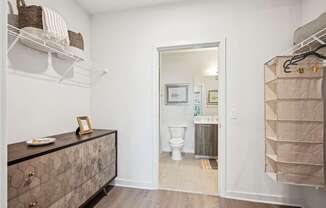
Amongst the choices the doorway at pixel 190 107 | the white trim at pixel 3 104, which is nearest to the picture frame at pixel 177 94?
the doorway at pixel 190 107

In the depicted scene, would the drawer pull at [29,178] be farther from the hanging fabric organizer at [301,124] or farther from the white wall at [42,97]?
the hanging fabric organizer at [301,124]

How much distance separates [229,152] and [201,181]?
807 millimetres

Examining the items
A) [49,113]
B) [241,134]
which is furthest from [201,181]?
[49,113]

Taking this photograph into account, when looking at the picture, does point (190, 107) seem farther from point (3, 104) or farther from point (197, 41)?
point (3, 104)

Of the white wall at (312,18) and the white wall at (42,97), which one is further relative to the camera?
the white wall at (312,18)

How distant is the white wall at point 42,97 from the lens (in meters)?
1.66

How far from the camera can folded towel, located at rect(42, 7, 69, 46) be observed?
1.69 m

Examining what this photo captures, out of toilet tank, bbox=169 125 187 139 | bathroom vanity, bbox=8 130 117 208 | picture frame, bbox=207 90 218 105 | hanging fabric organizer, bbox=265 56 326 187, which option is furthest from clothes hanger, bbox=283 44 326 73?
toilet tank, bbox=169 125 187 139

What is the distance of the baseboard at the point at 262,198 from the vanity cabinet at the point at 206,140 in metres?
1.74

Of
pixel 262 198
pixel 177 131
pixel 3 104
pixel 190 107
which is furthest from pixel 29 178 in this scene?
pixel 190 107

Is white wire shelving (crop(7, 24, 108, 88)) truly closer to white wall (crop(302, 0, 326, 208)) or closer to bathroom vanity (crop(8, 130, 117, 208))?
bathroom vanity (crop(8, 130, 117, 208))

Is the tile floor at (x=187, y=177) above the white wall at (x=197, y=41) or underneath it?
underneath

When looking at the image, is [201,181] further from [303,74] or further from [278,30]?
[278,30]

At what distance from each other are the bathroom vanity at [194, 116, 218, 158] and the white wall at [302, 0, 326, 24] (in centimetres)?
251
